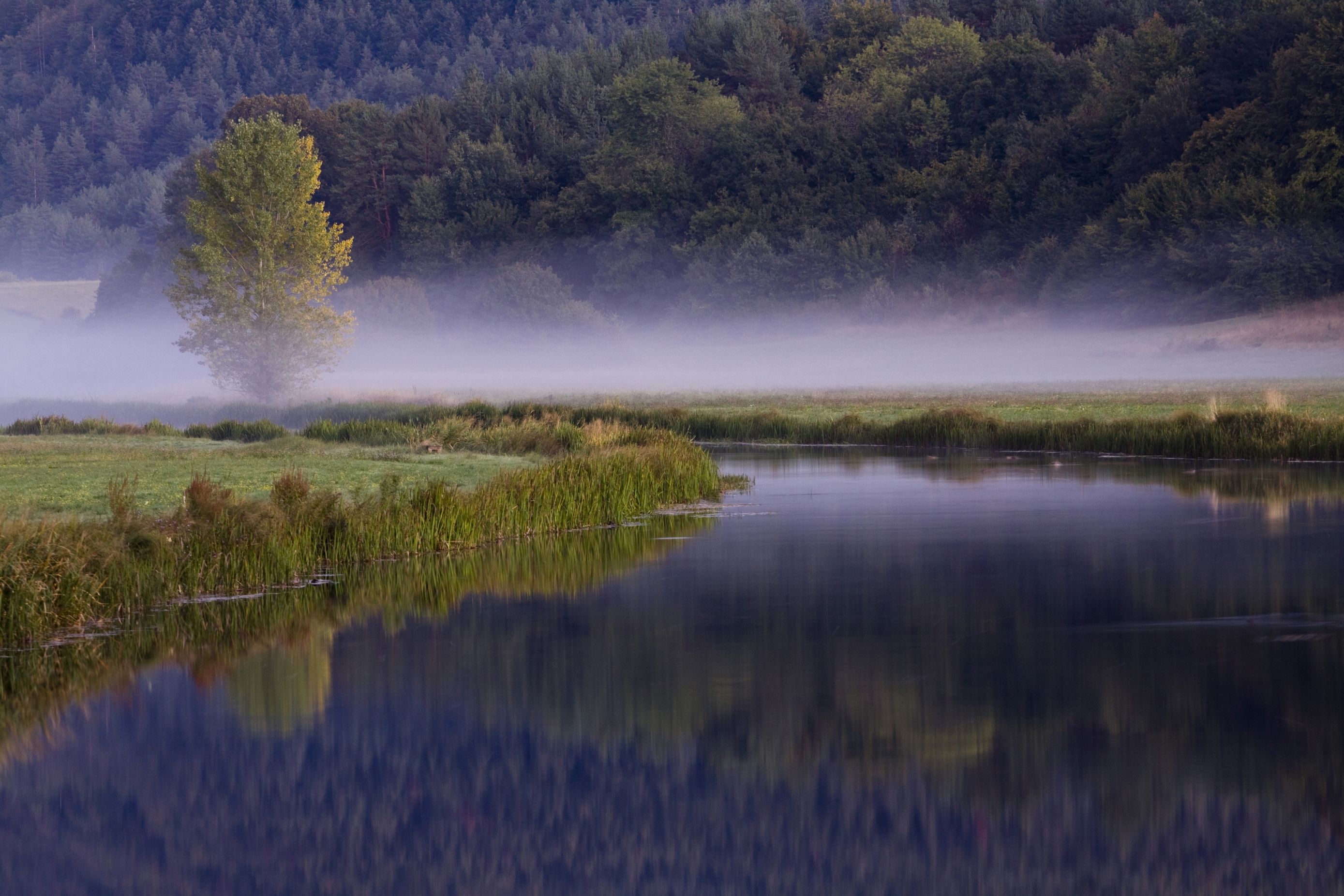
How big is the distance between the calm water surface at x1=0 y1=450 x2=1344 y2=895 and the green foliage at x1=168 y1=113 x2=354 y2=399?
43.8 metres

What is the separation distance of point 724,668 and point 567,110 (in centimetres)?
11948

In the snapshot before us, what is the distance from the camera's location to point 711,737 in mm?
12656

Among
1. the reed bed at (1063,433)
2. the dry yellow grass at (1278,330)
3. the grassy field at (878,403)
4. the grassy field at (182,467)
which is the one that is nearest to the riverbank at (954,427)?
the reed bed at (1063,433)

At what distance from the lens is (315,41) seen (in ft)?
651

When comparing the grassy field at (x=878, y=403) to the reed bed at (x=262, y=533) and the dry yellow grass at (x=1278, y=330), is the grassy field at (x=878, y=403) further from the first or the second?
the reed bed at (x=262, y=533)

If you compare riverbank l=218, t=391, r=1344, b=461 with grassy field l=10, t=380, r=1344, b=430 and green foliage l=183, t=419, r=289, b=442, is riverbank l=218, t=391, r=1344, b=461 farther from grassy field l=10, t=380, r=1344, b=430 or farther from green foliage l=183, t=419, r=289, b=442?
green foliage l=183, t=419, r=289, b=442

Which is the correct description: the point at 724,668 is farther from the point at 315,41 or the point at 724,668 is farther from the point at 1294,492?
the point at 315,41

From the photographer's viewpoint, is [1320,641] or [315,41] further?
[315,41]

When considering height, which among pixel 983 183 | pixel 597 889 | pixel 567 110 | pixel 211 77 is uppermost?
pixel 211 77

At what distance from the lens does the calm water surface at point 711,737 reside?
Result: 9.97 metres

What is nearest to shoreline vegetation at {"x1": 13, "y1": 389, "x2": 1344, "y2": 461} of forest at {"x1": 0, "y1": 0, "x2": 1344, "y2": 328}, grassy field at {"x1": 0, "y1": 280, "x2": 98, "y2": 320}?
forest at {"x1": 0, "y1": 0, "x2": 1344, "y2": 328}

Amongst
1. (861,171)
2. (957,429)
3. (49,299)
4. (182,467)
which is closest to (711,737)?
(182,467)

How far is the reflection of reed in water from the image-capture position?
531 inches

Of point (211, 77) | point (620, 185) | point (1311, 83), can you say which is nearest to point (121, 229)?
point (211, 77)
